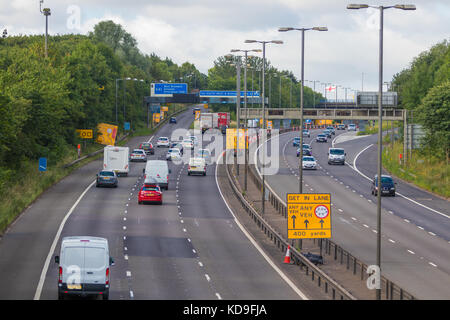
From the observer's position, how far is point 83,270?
30.6 m

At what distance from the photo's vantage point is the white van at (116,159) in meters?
78.7

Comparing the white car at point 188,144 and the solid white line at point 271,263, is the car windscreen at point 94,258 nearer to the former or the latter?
the solid white line at point 271,263

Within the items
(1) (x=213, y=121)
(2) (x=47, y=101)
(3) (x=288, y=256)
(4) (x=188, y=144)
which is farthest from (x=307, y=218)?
(1) (x=213, y=121)

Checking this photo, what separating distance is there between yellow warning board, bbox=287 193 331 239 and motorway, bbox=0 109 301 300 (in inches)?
89.7

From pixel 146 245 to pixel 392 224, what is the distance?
1921cm

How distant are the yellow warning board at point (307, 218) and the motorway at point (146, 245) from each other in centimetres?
228

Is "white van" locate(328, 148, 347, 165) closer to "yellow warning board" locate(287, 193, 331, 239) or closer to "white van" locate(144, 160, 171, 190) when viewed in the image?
"white van" locate(144, 160, 171, 190)

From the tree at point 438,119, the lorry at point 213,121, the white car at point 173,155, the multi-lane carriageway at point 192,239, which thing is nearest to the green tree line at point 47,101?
the multi-lane carriageway at point 192,239

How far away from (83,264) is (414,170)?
6631 cm

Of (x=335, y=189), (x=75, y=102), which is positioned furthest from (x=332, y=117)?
(x=75, y=102)

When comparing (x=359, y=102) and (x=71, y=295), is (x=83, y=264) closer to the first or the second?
(x=71, y=295)

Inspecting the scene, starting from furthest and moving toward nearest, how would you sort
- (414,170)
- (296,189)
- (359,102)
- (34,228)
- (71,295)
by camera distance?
(359,102)
(414,170)
(296,189)
(34,228)
(71,295)

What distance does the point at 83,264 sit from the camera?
30750 millimetres

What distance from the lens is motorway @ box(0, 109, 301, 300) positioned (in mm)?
34531
